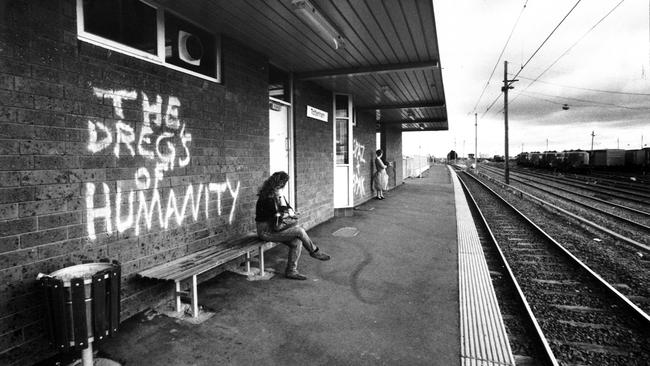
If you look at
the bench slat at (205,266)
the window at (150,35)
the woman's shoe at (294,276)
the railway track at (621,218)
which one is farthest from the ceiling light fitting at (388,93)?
the railway track at (621,218)

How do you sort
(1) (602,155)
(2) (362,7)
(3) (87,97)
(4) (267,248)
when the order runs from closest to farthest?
(3) (87,97)
(2) (362,7)
(4) (267,248)
(1) (602,155)

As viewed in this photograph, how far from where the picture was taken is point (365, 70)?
7383 millimetres

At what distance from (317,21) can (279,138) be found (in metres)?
3.11

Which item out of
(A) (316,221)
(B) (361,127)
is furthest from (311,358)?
(B) (361,127)

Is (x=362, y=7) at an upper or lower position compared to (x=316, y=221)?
upper

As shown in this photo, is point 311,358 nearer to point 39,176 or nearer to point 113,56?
point 39,176

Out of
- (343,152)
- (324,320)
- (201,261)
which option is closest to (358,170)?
(343,152)

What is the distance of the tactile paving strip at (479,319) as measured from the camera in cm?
313

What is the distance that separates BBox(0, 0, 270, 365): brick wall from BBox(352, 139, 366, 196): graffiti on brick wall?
7027 millimetres

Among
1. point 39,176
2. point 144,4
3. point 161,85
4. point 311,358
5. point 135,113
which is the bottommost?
point 311,358

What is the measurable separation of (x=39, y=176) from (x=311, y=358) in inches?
110

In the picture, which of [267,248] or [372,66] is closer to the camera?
[267,248]

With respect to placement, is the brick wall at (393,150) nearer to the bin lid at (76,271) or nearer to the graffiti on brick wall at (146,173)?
the graffiti on brick wall at (146,173)

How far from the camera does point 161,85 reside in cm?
426
